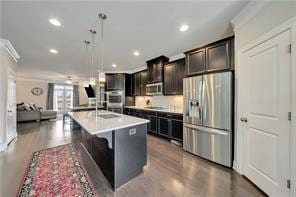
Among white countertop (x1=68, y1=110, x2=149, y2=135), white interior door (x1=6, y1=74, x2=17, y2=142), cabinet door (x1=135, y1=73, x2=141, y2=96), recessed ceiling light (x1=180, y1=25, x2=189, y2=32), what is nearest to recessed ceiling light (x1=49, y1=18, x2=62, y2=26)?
white countertop (x1=68, y1=110, x2=149, y2=135)

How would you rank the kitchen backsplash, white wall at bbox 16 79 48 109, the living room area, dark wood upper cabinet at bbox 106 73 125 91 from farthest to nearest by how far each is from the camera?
white wall at bbox 16 79 48 109, the living room area, dark wood upper cabinet at bbox 106 73 125 91, the kitchen backsplash

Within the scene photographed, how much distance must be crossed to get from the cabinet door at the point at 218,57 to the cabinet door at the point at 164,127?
192 centimetres

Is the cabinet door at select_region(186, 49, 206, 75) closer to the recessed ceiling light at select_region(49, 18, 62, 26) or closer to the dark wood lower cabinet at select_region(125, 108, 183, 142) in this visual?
the dark wood lower cabinet at select_region(125, 108, 183, 142)

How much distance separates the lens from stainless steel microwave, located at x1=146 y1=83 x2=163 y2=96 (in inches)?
183

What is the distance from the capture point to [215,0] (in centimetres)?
185

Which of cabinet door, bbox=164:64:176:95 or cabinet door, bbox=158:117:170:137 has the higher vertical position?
cabinet door, bbox=164:64:176:95

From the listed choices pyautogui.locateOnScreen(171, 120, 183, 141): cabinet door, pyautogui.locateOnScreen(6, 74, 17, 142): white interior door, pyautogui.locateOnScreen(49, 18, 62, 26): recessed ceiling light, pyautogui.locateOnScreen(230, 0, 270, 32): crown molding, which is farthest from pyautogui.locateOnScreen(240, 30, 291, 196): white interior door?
pyautogui.locateOnScreen(6, 74, 17, 142): white interior door

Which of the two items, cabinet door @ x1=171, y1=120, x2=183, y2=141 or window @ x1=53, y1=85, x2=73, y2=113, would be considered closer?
cabinet door @ x1=171, y1=120, x2=183, y2=141

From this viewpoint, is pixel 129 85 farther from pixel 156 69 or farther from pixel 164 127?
pixel 164 127

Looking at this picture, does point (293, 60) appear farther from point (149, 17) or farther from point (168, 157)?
point (168, 157)

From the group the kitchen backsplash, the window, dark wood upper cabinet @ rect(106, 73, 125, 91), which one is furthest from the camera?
the window

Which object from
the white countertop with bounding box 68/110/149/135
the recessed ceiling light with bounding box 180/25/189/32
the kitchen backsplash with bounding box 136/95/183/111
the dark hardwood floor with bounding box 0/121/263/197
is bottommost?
the dark hardwood floor with bounding box 0/121/263/197

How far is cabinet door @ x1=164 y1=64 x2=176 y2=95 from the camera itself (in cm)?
420

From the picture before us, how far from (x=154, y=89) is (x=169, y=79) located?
2.48 feet
